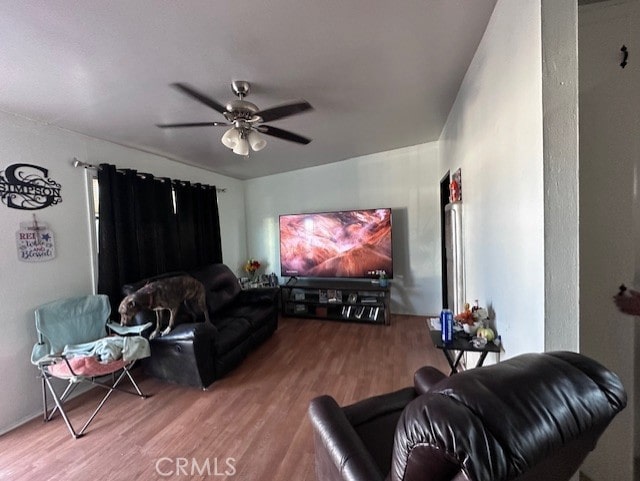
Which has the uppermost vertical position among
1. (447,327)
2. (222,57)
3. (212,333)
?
(222,57)

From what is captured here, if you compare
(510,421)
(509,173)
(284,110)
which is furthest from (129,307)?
(509,173)

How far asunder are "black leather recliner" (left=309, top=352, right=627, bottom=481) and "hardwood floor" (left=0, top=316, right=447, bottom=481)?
4.41ft

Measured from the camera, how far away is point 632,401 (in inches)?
49.6

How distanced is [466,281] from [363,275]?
1.81 m

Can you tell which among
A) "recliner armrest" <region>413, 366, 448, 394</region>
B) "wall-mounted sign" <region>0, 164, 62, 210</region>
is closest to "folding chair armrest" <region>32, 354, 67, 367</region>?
"wall-mounted sign" <region>0, 164, 62, 210</region>

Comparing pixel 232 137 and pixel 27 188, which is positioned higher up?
pixel 232 137

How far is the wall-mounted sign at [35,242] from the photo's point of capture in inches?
82.7

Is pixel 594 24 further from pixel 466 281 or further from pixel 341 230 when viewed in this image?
pixel 341 230

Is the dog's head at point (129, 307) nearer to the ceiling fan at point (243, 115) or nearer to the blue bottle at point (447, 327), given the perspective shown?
the ceiling fan at point (243, 115)

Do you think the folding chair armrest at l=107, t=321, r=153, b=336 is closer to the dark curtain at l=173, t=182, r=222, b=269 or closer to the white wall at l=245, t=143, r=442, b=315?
the dark curtain at l=173, t=182, r=222, b=269

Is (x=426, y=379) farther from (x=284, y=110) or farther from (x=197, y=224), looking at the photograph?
Answer: (x=197, y=224)

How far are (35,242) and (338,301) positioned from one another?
3300 millimetres

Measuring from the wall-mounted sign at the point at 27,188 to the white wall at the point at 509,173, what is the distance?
340 cm

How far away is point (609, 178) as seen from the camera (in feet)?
3.94
